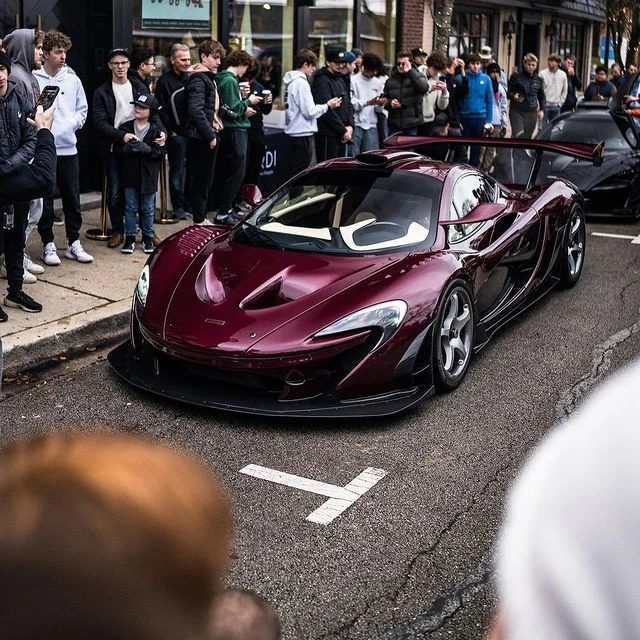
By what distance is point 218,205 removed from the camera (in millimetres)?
11812

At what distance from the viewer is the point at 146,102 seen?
9.25 m

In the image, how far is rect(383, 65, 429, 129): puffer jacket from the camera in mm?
13180

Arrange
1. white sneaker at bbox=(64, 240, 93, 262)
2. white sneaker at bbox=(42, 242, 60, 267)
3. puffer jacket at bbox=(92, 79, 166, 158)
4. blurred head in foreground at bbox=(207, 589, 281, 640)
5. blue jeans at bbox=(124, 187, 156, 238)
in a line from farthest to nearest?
1. blue jeans at bbox=(124, 187, 156, 238)
2. puffer jacket at bbox=(92, 79, 166, 158)
3. white sneaker at bbox=(64, 240, 93, 262)
4. white sneaker at bbox=(42, 242, 60, 267)
5. blurred head in foreground at bbox=(207, 589, 281, 640)

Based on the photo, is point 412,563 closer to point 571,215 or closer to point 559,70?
point 571,215

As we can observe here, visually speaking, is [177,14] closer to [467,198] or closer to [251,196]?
[251,196]

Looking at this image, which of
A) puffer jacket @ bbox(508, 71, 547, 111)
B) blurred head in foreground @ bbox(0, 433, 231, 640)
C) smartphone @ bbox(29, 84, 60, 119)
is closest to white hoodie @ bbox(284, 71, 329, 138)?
smartphone @ bbox(29, 84, 60, 119)

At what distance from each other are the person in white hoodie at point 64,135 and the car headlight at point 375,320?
4.02 metres

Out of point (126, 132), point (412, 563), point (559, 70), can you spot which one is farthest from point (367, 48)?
point (412, 563)

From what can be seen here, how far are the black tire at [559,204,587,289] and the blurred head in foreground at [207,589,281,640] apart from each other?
24.2ft

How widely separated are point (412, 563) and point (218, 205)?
A: 8.14 metres

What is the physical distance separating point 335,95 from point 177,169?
7.93 feet

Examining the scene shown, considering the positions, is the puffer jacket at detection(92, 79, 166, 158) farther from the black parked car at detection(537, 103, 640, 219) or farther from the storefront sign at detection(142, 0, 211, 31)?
the black parked car at detection(537, 103, 640, 219)

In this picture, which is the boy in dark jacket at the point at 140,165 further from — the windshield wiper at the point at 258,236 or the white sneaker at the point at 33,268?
the windshield wiper at the point at 258,236

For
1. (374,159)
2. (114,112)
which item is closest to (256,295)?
(374,159)
